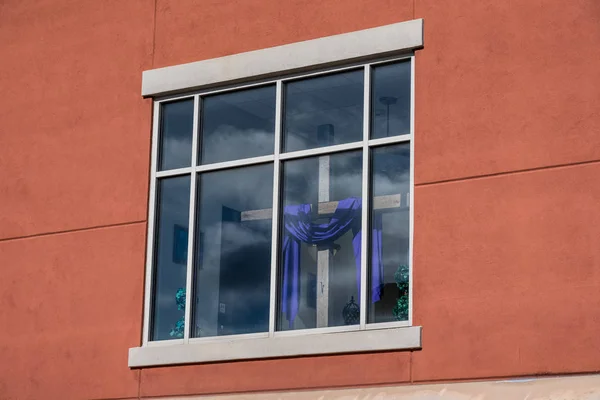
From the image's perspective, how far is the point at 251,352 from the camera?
517 inches

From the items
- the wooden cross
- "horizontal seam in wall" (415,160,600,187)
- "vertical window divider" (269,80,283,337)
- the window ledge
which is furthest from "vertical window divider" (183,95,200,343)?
"horizontal seam in wall" (415,160,600,187)

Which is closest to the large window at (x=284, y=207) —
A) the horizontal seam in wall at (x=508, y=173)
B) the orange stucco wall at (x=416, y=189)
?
the orange stucco wall at (x=416, y=189)

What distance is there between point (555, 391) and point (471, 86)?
3.08 meters

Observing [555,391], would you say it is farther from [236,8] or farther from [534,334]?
[236,8]

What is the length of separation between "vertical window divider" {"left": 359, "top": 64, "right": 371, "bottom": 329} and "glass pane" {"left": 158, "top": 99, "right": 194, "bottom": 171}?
88.1 inches

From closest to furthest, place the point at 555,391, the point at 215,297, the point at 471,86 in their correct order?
1. the point at 555,391
2. the point at 471,86
3. the point at 215,297

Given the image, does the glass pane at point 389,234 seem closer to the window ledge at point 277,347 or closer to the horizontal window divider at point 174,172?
the window ledge at point 277,347

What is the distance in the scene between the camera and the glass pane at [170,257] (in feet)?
46.1

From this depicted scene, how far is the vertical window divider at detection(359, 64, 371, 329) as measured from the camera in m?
12.8

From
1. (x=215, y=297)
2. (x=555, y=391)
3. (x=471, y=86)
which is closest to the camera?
(x=555, y=391)

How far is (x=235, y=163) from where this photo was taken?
14000mm

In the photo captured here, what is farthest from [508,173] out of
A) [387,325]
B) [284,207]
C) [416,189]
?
[284,207]

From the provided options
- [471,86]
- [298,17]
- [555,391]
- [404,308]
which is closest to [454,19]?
[471,86]

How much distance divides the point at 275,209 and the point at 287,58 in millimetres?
1611
